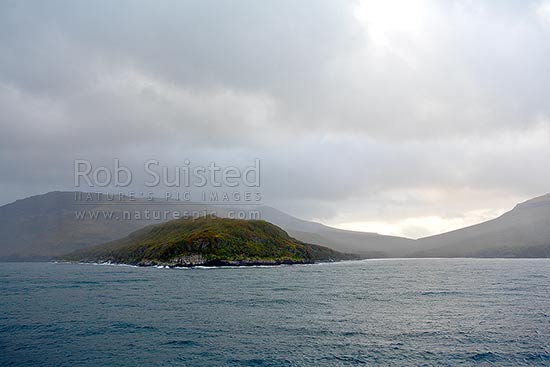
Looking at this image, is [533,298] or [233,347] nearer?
[233,347]

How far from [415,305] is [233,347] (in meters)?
42.0

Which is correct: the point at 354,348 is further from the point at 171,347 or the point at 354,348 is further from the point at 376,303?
the point at 376,303

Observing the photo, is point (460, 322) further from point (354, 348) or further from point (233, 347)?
point (233, 347)

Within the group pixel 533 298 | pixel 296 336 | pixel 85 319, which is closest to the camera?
pixel 296 336

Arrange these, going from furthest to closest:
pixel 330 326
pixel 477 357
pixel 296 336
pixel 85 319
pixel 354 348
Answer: pixel 85 319 < pixel 330 326 < pixel 296 336 < pixel 354 348 < pixel 477 357

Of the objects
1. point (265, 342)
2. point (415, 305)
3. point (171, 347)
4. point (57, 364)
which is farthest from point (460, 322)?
point (57, 364)

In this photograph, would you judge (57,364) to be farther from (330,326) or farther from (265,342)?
(330,326)

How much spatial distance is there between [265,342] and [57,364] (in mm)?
20736

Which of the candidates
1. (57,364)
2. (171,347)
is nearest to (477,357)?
(171,347)

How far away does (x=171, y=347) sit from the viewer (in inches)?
1700

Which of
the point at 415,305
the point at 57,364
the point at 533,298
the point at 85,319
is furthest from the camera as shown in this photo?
the point at 533,298

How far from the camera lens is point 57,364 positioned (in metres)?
37.5

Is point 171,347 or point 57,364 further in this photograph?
point 171,347

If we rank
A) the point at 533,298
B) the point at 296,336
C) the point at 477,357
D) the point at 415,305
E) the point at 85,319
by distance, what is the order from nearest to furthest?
1. the point at 477,357
2. the point at 296,336
3. the point at 85,319
4. the point at 415,305
5. the point at 533,298
